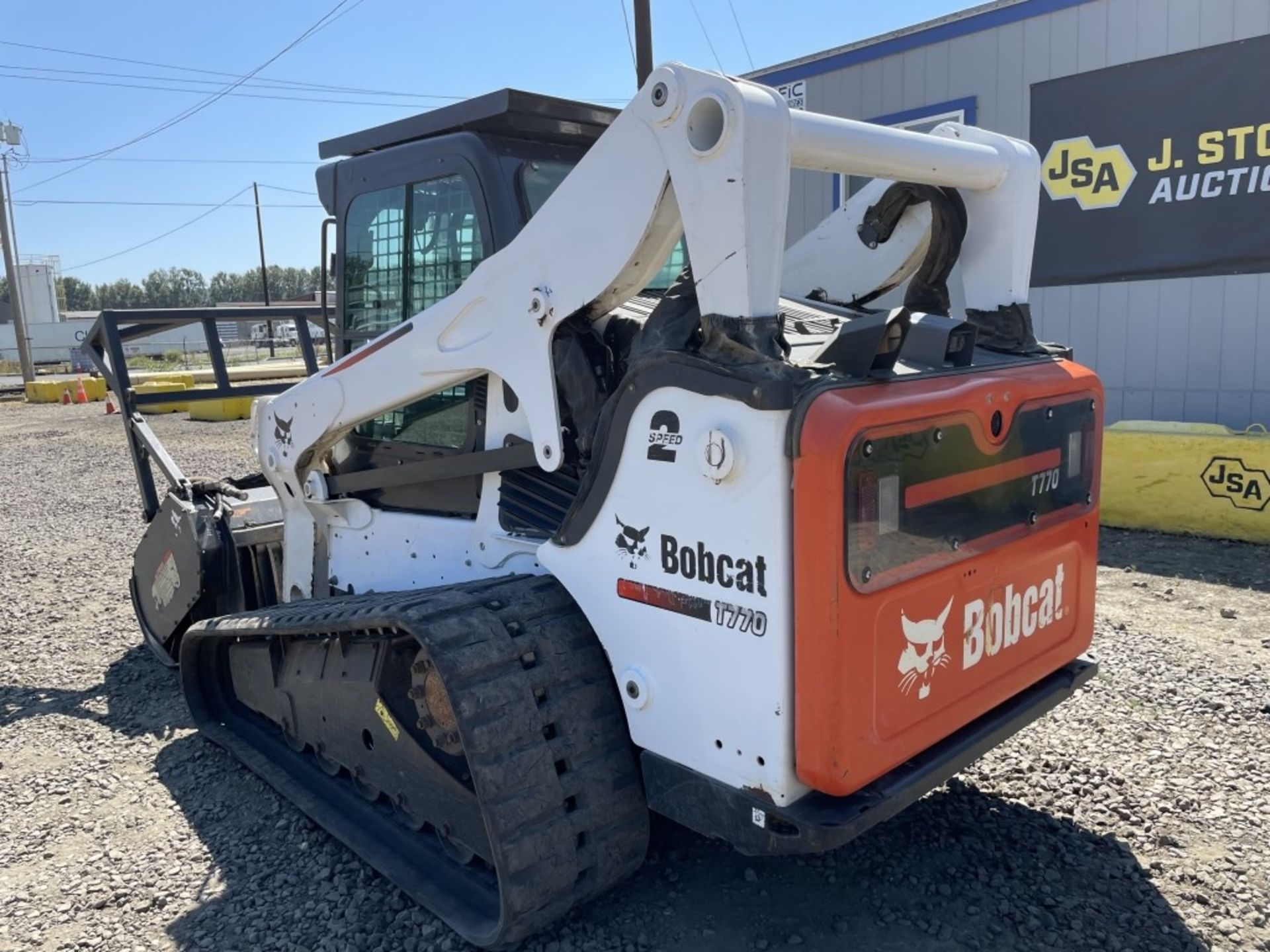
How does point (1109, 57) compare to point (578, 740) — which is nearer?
point (578, 740)

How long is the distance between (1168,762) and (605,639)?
94.4 inches

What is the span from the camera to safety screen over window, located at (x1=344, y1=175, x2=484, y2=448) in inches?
140

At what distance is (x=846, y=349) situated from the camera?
247 cm

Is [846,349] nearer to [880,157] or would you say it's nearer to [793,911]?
[880,157]

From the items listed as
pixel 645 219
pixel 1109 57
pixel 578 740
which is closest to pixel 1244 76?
pixel 1109 57

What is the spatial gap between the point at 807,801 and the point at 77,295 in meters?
115

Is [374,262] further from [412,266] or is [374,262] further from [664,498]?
[664,498]

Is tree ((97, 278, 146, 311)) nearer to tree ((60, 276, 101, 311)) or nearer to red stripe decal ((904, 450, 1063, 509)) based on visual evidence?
tree ((60, 276, 101, 311))

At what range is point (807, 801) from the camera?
8.08ft

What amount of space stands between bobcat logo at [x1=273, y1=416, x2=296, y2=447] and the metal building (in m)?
6.41

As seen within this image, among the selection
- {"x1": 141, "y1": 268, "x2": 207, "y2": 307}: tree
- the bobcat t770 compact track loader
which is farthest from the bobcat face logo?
{"x1": 141, "y1": 268, "x2": 207, "y2": 307}: tree

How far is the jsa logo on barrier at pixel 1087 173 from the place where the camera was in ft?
26.6

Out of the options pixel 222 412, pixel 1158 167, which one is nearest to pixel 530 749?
pixel 1158 167

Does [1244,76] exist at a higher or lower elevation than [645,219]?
higher
